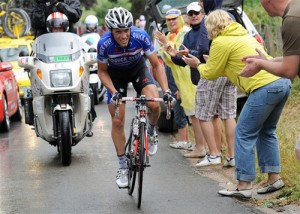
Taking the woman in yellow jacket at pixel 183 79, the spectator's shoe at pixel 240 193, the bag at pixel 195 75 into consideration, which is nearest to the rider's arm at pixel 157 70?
the spectator's shoe at pixel 240 193

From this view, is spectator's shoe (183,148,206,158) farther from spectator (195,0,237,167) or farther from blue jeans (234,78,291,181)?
blue jeans (234,78,291,181)

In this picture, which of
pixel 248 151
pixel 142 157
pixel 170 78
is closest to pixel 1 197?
pixel 142 157

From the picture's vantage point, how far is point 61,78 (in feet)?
37.6

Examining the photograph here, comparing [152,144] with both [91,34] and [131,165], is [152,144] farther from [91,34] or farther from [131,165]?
[91,34]

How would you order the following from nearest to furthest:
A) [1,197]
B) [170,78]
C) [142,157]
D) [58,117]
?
[142,157], [1,197], [58,117], [170,78]

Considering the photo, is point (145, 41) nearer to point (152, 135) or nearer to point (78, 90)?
point (152, 135)

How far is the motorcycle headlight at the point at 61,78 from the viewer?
449 inches

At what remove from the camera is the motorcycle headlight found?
1141cm

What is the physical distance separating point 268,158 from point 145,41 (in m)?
1.97

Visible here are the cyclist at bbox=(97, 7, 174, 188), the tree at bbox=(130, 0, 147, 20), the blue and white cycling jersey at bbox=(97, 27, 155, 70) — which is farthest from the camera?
the tree at bbox=(130, 0, 147, 20)

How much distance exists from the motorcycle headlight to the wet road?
1152 mm

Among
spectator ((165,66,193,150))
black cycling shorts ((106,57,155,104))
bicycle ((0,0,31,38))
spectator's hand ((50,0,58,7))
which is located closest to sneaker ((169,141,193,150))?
spectator ((165,66,193,150))

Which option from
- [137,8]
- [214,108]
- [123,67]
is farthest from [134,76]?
[137,8]

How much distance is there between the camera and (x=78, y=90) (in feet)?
37.7
